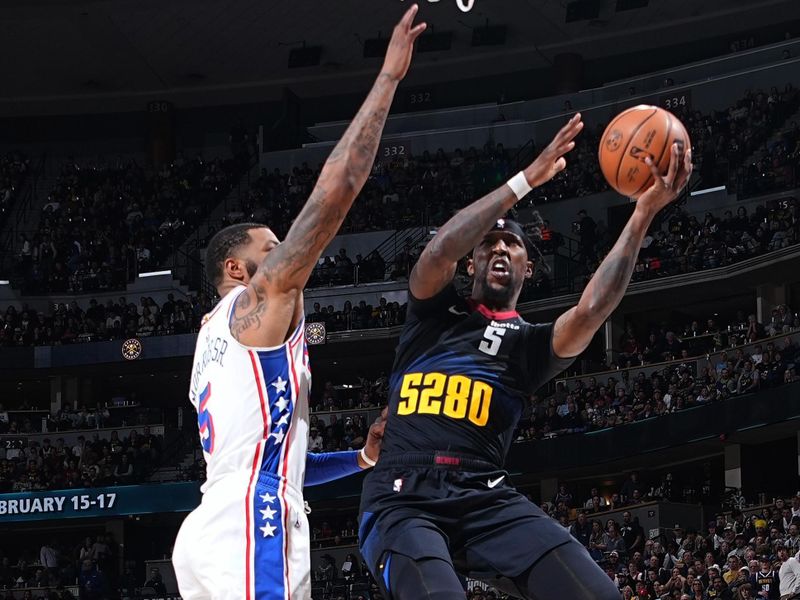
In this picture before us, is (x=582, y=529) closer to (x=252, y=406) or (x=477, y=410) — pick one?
(x=477, y=410)

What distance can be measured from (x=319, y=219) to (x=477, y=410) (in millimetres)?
2135

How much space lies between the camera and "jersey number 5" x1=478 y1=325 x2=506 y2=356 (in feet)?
22.9

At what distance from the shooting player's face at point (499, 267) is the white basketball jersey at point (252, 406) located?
78.2 inches

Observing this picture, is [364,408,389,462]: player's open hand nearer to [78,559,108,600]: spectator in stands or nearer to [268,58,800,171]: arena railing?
[78,559,108,600]: spectator in stands

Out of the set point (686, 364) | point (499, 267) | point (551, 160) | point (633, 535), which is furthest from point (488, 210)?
point (686, 364)

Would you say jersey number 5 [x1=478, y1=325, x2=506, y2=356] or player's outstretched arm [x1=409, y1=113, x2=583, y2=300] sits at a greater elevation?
player's outstretched arm [x1=409, y1=113, x2=583, y2=300]

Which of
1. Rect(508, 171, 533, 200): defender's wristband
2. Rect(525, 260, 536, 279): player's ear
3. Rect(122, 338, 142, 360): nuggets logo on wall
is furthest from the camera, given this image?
Rect(122, 338, 142, 360): nuggets logo on wall

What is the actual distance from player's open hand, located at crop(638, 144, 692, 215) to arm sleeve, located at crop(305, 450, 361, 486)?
6.54 feet

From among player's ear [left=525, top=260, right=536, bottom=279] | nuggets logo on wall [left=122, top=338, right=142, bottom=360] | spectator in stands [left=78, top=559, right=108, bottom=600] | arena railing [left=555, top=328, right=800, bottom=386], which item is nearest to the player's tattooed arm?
player's ear [left=525, top=260, right=536, bottom=279]

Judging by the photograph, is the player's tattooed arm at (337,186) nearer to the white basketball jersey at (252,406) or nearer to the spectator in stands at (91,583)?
the white basketball jersey at (252,406)

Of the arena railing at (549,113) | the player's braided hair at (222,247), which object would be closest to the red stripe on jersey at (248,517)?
the player's braided hair at (222,247)

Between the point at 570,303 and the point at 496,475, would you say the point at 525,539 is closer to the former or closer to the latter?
the point at 496,475

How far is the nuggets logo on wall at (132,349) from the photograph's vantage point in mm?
36594

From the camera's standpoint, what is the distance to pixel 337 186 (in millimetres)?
5086
